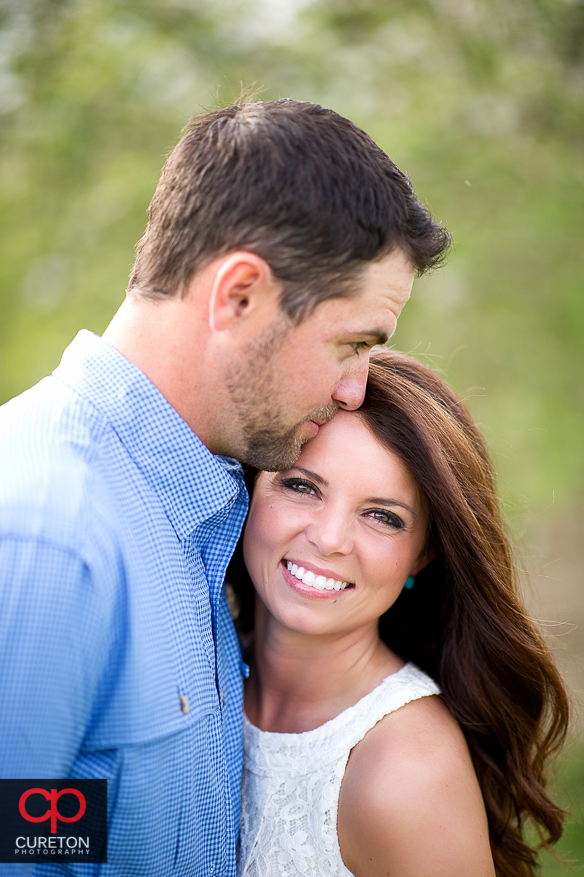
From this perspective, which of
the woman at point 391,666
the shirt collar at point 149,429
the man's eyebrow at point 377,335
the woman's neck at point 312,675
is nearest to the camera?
Result: the shirt collar at point 149,429

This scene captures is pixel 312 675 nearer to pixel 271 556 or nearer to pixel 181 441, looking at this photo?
pixel 271 556

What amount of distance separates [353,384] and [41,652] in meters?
1.23

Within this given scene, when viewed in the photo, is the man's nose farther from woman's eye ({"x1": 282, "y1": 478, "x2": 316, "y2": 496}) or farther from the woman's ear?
the woman's ear

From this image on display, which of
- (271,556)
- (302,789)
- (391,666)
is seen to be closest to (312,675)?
(391,666)

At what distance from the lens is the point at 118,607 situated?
1688 millimetres

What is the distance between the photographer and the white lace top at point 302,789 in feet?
7.48

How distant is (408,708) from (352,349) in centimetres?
123

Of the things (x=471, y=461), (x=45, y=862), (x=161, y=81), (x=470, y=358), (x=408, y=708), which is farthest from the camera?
(x=470, y=358)

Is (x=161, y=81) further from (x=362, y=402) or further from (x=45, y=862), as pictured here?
(x=45, y=862)

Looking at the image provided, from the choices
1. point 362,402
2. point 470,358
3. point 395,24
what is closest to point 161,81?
point 395,24

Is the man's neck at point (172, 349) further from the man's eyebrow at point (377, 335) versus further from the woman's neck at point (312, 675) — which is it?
the woman's neck at point (312, 675)

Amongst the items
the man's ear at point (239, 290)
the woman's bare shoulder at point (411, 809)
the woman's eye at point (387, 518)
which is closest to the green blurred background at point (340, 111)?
the woman's eye at point (387, 518)

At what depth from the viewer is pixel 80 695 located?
1.59 metres

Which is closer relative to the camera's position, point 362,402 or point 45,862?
point 45,862
